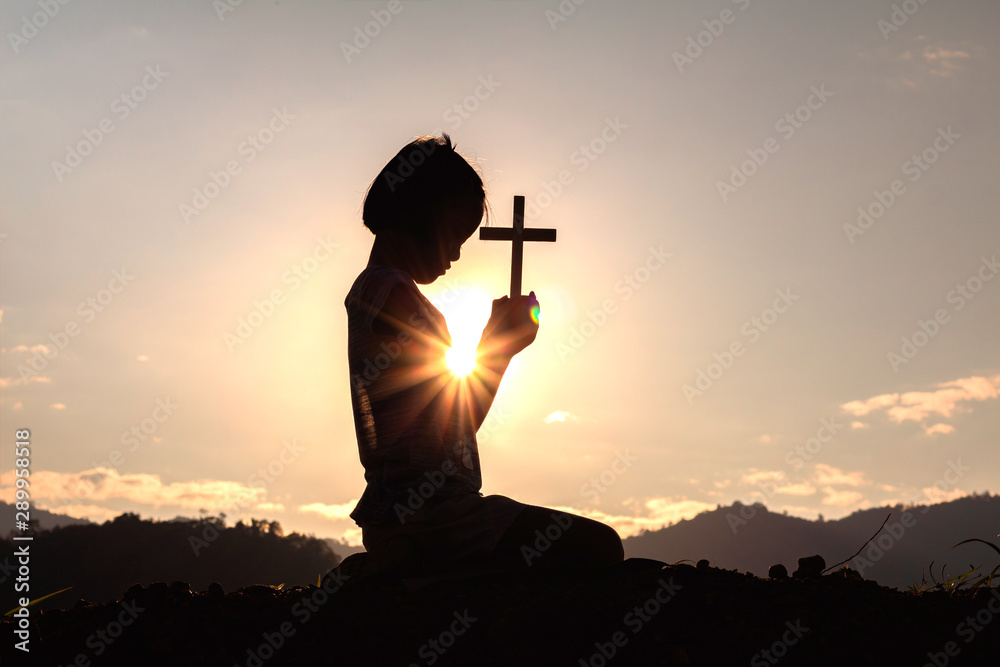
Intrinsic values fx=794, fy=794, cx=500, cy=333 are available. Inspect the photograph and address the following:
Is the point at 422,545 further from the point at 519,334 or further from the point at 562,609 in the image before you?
the point at 519,334

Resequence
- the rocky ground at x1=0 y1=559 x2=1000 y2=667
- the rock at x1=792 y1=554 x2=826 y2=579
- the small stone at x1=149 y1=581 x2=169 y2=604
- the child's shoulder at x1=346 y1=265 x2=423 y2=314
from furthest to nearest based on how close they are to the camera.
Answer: the rock at x1=792 y1=554 x2=826 y2=579 < the small stone at x1=149 y1=581 x2=169 y2=604 < the child's shoulder at x1=346 y1=265 x2=423 y2=314 < the rocky ground at x1=0 y1=559 x2=1000 y2=667

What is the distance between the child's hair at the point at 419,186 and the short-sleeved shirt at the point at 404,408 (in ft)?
1.49

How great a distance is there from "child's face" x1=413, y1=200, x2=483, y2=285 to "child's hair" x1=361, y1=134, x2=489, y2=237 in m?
0.06

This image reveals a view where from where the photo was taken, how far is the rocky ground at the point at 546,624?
15.8ft

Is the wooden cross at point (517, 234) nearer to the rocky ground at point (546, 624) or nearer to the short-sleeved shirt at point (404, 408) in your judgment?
the short-sleeved shirt at point (404, 408)

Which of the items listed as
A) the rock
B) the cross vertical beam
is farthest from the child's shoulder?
the rock

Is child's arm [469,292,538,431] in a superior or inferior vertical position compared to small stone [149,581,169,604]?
superior

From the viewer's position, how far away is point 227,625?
5.26 metres

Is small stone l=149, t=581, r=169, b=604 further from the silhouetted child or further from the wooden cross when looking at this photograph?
the wooden cross

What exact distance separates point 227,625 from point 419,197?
10.7 feet

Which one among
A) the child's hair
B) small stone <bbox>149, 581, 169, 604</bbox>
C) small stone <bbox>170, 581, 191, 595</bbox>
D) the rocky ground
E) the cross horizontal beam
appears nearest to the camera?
the rocky ground

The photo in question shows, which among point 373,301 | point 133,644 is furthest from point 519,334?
point 133,644

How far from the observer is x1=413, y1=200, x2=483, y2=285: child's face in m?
6.03

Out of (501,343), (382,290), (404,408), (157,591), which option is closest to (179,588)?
(157,591)
